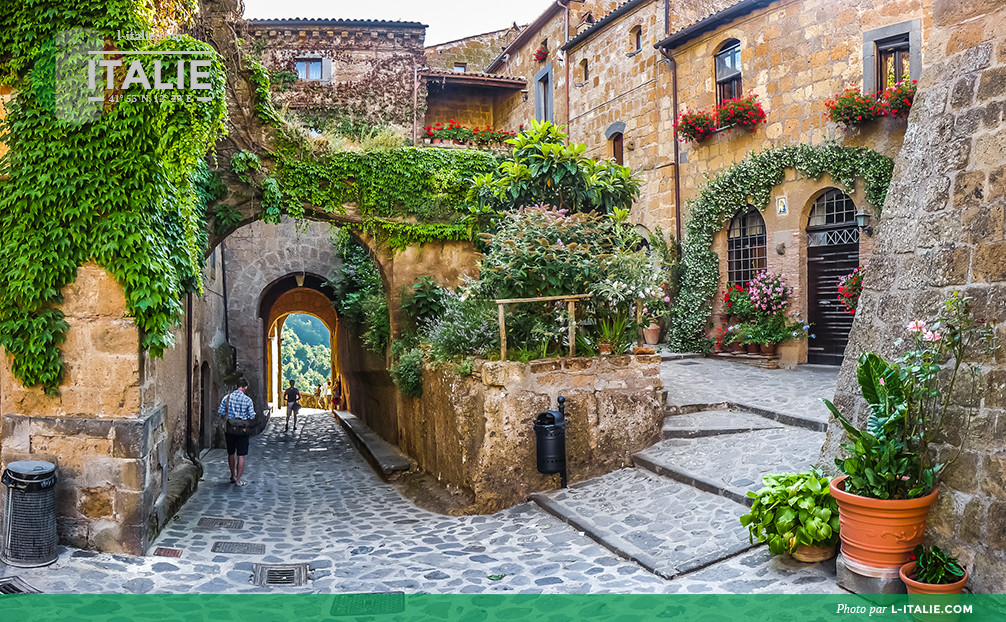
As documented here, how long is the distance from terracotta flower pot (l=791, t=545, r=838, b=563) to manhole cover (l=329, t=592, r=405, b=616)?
9.30ft

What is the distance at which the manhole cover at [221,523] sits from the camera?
7975 mm

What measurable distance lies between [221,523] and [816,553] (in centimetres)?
617

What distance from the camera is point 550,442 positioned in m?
7.64

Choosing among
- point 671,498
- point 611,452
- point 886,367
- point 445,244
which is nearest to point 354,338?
point 445,244

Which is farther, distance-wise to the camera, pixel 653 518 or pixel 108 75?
pixel 108 75

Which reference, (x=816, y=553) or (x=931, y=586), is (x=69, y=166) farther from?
(x=931, y=586)

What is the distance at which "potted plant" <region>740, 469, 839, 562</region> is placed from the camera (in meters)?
4.88

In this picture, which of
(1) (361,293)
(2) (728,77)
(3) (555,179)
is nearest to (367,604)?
(3) (555,179)

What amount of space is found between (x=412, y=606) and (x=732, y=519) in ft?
8.62

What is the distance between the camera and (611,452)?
26.5ft

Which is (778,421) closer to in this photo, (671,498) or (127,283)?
(671,498)

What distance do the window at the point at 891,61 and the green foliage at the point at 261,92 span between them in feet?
31.9

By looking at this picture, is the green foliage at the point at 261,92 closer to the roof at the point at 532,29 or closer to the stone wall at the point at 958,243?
the stone wall at the point at 958,243

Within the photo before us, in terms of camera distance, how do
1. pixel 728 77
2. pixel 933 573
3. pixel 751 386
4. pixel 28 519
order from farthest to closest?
pixel 728 77 < pixel 751 386 < pixel 28 519 < pixel 933 573
